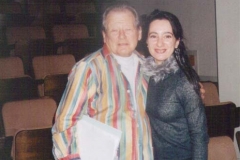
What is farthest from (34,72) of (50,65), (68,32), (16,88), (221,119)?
(221,119)

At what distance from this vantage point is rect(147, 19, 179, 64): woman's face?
3.75 ft

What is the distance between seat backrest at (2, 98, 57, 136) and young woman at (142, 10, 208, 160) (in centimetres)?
100

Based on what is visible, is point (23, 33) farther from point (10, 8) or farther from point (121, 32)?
point (121, 32)

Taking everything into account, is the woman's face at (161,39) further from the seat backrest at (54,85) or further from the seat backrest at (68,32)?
the seat backrest at (68,32)

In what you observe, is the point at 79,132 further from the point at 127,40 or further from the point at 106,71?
the point at 127,40

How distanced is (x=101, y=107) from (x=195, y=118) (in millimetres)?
265

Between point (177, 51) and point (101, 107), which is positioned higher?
point (177, 51)

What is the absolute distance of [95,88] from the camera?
1.02 meters

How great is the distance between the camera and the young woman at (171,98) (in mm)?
1104

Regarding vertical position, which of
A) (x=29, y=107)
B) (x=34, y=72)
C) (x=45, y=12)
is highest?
(x=45, y=12)

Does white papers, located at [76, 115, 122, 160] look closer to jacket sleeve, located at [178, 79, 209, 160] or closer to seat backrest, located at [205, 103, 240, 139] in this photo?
jacket sleeve, located at [178, 79, 209, 160]

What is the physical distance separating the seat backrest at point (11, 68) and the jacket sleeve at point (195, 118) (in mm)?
1948

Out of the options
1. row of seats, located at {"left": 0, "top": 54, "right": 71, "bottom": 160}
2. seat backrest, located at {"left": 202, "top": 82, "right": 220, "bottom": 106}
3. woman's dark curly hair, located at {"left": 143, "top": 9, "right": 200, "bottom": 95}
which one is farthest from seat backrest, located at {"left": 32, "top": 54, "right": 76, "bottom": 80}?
woman's dark curly hair, located at {"left": 143, "top": 9, "right": 200, "bottom": 95}

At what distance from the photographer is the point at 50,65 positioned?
10.1 ft
